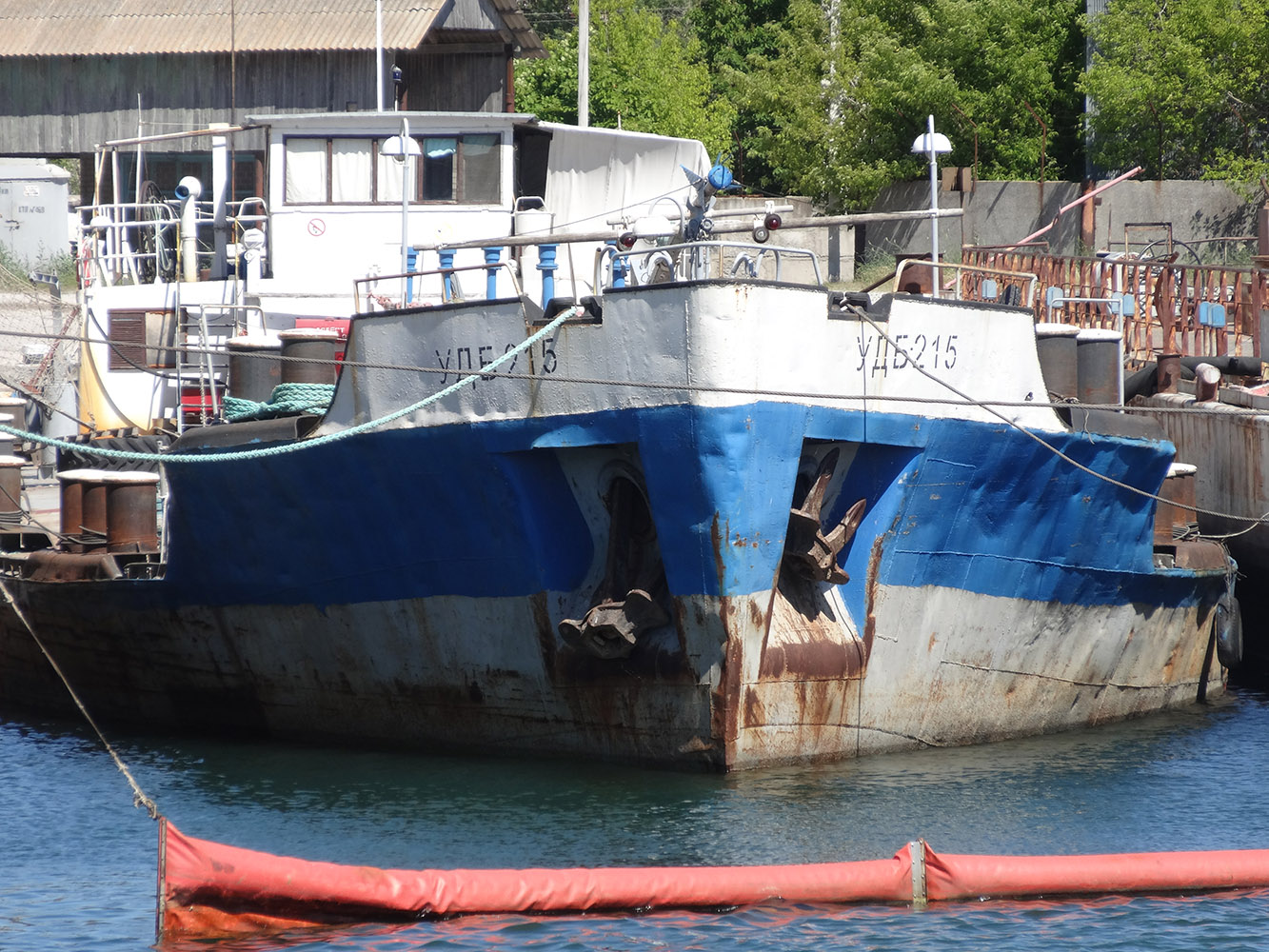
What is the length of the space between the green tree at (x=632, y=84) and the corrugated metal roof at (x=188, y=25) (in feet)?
16.9

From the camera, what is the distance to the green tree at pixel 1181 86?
90.9ft

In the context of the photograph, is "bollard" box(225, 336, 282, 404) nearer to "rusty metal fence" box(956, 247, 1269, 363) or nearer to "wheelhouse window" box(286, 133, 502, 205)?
"wheelhouse window" box(286, 133, 502, 205)

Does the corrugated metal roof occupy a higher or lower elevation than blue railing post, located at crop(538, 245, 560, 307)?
higher

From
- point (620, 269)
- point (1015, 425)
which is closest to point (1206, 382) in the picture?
point (1015, 425)

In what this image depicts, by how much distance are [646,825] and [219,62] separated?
27236 millimetres

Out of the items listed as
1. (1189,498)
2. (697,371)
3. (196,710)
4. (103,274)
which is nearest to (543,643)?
(697,371)

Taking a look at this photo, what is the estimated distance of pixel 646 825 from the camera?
1001 cm

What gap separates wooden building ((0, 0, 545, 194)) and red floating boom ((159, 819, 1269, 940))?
80.2ft

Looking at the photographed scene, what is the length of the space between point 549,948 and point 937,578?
487 centimetres

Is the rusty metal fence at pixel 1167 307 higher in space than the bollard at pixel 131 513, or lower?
higher

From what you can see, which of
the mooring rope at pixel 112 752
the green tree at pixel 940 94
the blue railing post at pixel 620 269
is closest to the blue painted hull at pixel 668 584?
the mooring rope at pixel 112 752

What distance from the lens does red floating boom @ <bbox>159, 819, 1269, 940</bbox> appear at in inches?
322

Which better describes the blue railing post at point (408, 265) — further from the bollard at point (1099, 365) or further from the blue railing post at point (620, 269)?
the bollard at point (1099, 365)

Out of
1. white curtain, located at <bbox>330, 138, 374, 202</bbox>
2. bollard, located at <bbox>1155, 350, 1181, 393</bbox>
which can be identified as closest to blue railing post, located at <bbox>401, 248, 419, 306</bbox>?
white curtain, located at <bbox>330, 138, 374, 202</bbox>
